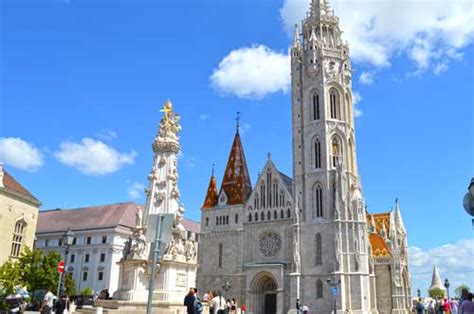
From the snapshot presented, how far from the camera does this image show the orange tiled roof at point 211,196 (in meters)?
54.3

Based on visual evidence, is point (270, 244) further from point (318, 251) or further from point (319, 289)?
point (319, 289)

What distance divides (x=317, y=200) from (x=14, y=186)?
2983 centimetres

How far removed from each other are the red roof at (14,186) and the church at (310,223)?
65.9 feet

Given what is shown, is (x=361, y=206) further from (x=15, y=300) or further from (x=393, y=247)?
(x=15, y=300)

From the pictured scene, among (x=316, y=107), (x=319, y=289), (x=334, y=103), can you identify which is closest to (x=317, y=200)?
(x=319, y=289)

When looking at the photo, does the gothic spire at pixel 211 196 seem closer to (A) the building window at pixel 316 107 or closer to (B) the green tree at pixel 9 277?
(A) the building window at pixel 316 107

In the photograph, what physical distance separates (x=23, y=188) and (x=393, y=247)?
3896 centimetres

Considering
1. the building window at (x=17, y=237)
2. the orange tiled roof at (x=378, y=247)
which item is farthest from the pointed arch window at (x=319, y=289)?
the building window at (x=17, y=237)

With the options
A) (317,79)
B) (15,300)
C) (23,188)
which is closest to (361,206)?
(317,79)

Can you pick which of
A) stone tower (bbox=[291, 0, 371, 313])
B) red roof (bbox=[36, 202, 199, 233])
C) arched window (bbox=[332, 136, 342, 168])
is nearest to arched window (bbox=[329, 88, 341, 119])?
stone tower (bbox=[291, 0, 371, 313])

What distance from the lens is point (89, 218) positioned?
183ft

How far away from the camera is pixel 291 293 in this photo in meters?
44.5

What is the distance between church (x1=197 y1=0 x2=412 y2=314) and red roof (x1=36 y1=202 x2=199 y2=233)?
970 centimetres

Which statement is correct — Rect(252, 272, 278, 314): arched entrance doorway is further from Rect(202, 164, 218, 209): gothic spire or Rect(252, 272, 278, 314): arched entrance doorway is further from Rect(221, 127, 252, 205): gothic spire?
Rect(202, 164, 218, 209): gothic spire
